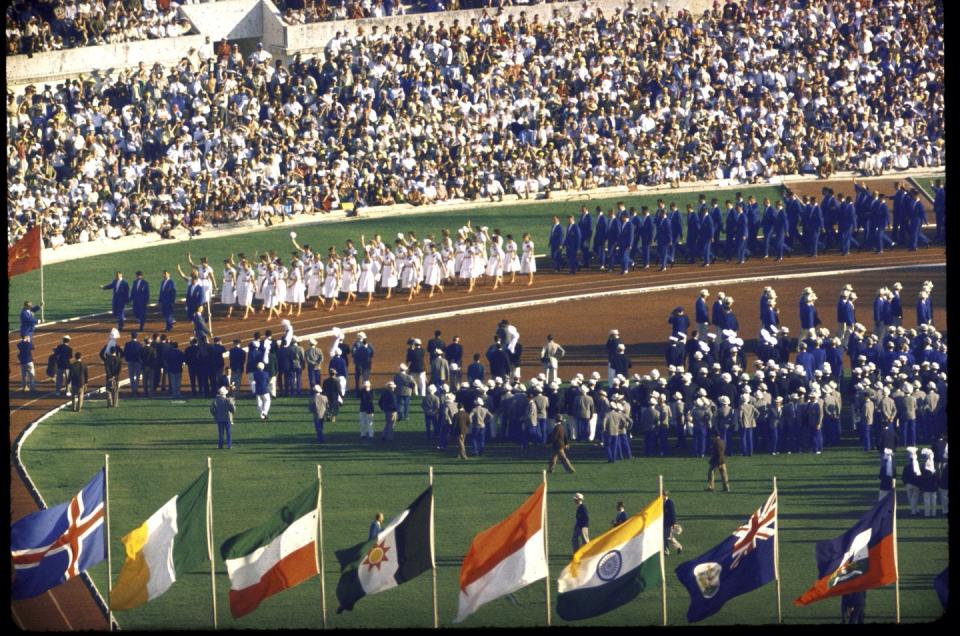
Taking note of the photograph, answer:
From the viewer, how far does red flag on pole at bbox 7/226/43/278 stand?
4706 centimetres

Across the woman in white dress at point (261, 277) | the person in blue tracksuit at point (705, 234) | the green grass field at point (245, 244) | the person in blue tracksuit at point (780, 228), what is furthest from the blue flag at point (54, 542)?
the person in blue tracksuit at point (780, 228)

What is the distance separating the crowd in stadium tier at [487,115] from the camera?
56969 mm

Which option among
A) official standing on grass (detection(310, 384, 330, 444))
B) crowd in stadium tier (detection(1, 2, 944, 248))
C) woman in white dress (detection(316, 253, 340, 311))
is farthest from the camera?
crowd in stadium tier (detection(1, 2, 944, 248))

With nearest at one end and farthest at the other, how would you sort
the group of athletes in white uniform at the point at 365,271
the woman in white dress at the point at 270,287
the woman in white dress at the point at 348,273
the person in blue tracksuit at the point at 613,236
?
the woman in white dress at the point at 270,287 < the group of athletes in white uniform at the point at 365,271 < the woman in white dress at the point at 348,273 < the person in blue tracksuit at the point at 613,236

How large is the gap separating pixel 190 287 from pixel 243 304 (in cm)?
158

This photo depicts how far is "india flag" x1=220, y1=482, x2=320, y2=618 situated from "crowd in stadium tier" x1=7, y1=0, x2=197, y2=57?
108 ft

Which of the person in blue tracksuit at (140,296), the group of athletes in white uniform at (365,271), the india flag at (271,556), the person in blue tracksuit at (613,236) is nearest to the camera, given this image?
the india flag at (271,556)

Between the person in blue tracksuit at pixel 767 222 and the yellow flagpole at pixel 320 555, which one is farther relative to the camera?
the person in blue tracksuit at pixel 767 222

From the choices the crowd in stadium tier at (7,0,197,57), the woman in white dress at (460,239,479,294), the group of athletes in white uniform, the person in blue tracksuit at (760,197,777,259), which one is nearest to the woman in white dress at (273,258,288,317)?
the group of athletes in white uniform

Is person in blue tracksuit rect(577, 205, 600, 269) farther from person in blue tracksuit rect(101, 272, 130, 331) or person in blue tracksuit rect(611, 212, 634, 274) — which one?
person in blue tracksuit rect(101, 272, 130, 331)

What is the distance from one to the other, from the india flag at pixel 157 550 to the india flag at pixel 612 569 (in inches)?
204

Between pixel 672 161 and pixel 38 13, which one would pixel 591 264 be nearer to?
pixel 672 161

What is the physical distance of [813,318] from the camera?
45.2 metres

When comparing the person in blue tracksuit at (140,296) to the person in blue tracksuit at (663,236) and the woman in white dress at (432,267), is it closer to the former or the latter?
the woman in white dress at (432,267)
